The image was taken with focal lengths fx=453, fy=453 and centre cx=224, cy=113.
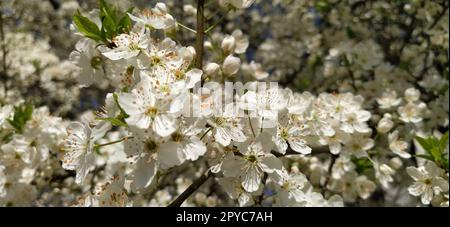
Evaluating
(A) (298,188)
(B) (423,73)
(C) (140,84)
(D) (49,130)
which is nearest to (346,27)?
(B) (423,73)

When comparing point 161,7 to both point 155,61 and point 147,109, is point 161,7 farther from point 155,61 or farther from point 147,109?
point 147,109

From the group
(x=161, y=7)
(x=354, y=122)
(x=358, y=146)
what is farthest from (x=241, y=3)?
(x=358, y=146)

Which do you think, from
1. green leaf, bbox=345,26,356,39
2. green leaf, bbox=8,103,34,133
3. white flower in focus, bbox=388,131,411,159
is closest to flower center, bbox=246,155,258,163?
white flower in focus, bbox=388,131,411,159

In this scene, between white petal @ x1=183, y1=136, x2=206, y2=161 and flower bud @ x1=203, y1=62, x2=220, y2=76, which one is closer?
white petal @ x1=183, y1=136, x2=206, y2=161

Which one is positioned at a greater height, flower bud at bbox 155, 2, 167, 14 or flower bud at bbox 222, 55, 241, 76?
flower bud at bbox 155, 2, 167, 14

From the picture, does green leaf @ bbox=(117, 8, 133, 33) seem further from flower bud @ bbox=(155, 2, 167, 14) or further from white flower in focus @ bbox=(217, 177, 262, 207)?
white flower in focus @ bbox=(217, 177, 262, 207)

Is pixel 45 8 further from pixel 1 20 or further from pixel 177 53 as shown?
pixel 177 53

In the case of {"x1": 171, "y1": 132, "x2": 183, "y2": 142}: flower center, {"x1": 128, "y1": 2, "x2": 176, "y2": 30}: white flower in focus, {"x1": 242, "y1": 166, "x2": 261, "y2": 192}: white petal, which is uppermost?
{"x1": 128, "y1": 2, "x2": 176, "y2": 30}: white flower in focus

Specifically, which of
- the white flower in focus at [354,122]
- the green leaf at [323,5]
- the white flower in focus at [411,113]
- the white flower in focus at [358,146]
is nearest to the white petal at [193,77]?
the white flower in focus at [354,122]
